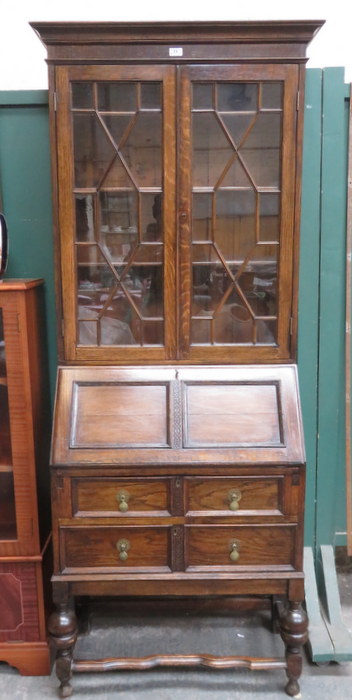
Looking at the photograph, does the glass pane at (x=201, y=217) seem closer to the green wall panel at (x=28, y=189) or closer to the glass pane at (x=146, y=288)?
the glass pane at (x=146, y=288)

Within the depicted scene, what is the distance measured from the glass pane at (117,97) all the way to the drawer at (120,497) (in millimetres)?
1160

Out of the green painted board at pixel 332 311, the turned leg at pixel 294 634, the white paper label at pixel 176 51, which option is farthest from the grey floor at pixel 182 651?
the white paper label at pixel 176 51

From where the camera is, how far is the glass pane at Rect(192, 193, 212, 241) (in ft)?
5.73

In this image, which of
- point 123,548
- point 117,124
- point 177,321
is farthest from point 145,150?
point 123,548

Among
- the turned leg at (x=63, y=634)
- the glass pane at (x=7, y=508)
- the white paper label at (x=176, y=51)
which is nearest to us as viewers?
the white paper label at (x=176, y=51)

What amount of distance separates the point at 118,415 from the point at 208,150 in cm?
89

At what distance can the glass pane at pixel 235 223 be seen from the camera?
5.76 feet

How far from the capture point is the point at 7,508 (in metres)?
1.91

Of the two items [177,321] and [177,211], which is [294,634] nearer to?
[177,321]

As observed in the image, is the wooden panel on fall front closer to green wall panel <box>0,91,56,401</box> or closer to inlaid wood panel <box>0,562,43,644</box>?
green wall panel <box>0,91,56,401</box>

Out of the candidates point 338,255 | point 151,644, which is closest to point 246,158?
point 338,255

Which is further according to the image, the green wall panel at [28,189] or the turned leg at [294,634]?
the green wall panel at [28,189]

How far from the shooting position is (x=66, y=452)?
5.55 ft
